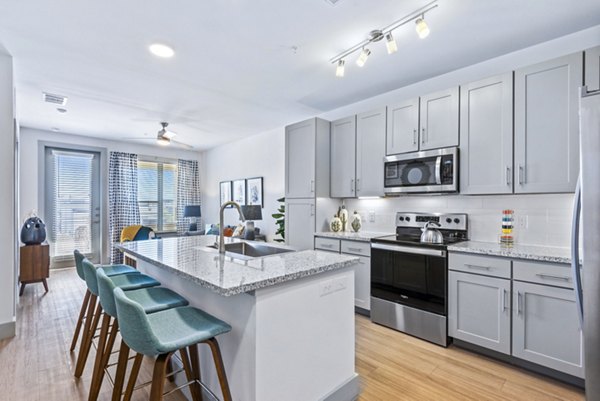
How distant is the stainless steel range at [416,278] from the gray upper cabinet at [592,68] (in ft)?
4.42

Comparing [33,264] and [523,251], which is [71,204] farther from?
[523,251]

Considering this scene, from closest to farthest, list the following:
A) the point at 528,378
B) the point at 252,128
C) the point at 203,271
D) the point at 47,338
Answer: the point at 203,271 → the point at 528,378 → the point at 47,338 → the point at 252,128

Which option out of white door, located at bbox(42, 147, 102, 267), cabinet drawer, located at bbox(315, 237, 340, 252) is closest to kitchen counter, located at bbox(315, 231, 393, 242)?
cabinet drawer, located at bbox(315, 237, 340, 252)

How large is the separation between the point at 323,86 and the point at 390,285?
7.71 ft

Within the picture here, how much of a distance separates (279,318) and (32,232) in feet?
14.5

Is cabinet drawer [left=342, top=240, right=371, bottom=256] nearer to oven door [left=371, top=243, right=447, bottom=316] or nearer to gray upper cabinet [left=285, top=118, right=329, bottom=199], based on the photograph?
oven door [left=371, top=243, right=447, bottom=316]

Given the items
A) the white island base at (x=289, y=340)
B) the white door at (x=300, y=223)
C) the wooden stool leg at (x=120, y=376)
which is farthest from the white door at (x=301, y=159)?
the wooden stool leg at (x=120, y=376)

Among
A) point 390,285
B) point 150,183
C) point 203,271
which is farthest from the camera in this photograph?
point 150,183

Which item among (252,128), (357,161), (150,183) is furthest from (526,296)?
(150,183)

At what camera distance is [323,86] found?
343 cm

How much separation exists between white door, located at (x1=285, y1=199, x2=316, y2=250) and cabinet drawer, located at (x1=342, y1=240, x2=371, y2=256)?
1.59 ft

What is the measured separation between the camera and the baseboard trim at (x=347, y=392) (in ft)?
5.65

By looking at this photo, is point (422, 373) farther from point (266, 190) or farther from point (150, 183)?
point (150, 183)

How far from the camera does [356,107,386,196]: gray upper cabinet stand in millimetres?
3277
